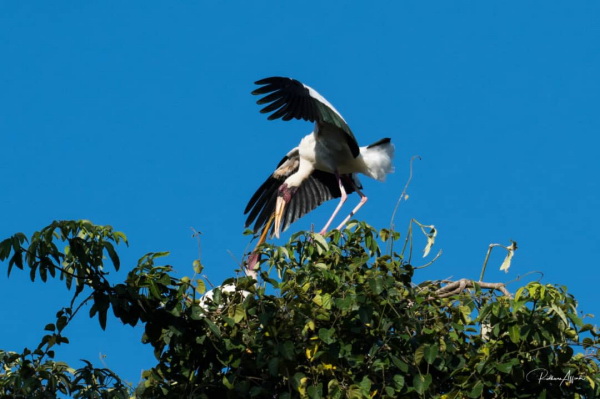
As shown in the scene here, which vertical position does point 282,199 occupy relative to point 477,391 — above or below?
above

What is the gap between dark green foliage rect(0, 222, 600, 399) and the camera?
4.24 meters

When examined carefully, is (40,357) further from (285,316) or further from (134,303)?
(285,316)

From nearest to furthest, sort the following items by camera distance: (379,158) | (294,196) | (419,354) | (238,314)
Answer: (419,354) → (238,314) → (379,158) → (294,196)

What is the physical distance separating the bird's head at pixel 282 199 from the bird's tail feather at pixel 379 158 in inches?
25.7

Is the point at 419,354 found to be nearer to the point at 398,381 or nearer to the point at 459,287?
the point at 398,381

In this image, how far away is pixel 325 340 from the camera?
4.31 metres

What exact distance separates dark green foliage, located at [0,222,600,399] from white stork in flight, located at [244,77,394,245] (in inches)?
102

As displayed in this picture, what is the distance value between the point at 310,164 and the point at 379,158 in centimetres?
56

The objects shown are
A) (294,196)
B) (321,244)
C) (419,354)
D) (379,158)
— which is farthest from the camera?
(294,196)

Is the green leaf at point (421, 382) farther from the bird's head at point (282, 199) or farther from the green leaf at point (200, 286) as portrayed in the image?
the bird's head at point (282, 199)

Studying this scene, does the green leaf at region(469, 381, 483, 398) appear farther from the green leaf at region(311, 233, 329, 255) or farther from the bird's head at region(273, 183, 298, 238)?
the bird's head at region(273, 183, 298, 238)

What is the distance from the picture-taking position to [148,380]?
15.6 feet

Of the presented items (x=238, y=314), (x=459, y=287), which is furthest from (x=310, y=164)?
(x=238, y=314)

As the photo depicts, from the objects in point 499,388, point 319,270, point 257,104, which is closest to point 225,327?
point 319,270
